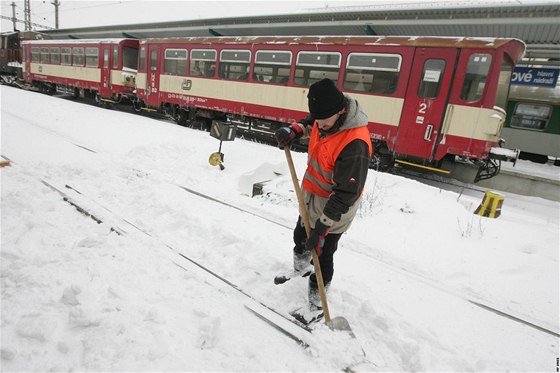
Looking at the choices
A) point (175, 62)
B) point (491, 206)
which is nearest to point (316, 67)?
point (491, 206)

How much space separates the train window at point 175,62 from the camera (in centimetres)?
1133

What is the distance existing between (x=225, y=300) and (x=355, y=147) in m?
1.67

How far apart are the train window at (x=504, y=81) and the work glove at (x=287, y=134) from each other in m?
6.24

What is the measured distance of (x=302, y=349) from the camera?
2283 mm

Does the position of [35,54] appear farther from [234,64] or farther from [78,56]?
[234,64]

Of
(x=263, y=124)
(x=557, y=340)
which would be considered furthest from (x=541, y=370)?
(x=263, y=124)

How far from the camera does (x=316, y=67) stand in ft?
27.5

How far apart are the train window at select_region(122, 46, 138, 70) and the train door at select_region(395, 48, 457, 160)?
1259cm

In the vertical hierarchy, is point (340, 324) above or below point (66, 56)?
below

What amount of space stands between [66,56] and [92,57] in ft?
10.6

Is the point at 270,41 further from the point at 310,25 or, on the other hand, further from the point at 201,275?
the point at 201,275

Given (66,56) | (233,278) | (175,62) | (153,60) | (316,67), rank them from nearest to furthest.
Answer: (233,278) < (316,67) < (175,62) < (153,60) < (66,56)

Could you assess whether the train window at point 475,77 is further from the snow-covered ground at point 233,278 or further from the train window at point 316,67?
the train window at point 316,67

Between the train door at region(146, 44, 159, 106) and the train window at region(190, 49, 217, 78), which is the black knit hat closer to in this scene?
the train window at region(190, 49, 217, 78)
